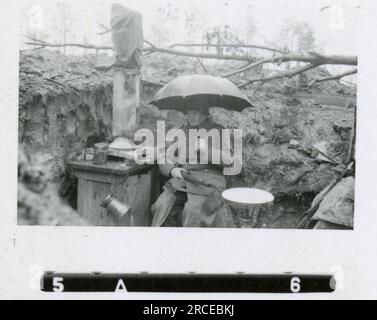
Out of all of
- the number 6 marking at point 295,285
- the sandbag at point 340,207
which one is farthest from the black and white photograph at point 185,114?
the number 6 marking at point 295,285

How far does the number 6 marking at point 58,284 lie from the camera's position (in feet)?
7.45

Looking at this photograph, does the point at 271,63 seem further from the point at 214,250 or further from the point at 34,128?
the point at 34,128

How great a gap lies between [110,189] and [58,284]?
59 cm

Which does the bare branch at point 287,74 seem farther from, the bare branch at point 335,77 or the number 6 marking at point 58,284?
the number 6 marking at point 58,284

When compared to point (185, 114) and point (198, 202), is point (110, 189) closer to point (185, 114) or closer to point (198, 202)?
point (198, 202)

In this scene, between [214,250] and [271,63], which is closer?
[214,250]

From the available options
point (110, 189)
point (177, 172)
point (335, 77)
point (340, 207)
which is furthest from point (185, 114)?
point (340, 207)

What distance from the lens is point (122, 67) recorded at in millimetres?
2424

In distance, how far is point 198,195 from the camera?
2445mm

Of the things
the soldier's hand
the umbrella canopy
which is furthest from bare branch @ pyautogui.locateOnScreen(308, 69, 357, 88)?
the soldier's hand

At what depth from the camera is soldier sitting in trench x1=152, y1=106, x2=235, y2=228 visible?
2.42 m

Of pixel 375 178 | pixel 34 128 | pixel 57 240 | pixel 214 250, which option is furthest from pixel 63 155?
pixel 375 178

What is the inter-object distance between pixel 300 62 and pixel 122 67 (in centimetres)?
105

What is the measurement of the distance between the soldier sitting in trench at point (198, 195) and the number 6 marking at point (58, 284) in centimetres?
59
